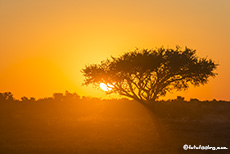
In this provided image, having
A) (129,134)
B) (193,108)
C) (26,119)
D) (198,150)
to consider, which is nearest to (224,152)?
(198,150)

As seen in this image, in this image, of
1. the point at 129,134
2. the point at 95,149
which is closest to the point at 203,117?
the point at 129,134

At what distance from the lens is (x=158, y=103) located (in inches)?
3452

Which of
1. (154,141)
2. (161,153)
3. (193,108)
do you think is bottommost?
(161,153)

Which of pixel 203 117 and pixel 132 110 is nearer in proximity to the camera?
pixel 203 117

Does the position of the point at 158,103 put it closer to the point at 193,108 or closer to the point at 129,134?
the point at 193,108

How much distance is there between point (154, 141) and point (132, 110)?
44.3 m

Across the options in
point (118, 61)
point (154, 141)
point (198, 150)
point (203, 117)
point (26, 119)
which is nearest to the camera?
point (198, 150)

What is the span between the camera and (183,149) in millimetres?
36438

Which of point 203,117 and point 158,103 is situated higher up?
point 158,103

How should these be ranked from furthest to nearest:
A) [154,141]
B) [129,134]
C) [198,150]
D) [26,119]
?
[26,119] → [129,134] → [154,141] → [198,150]

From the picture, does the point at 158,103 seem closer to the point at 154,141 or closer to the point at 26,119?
the point at 26,119

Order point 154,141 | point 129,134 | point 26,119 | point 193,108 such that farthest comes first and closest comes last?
point 193,108
point 26,119
point 129,134
point 154,141

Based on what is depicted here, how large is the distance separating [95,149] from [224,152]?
39.7 feet

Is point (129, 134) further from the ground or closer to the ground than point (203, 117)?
closer to the ground
